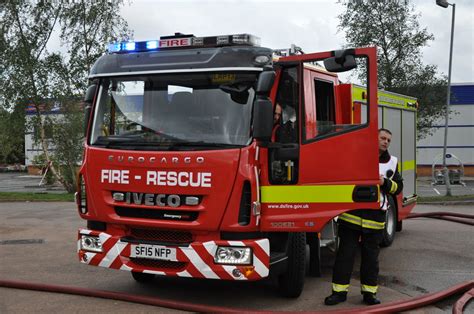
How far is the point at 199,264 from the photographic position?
492 cm

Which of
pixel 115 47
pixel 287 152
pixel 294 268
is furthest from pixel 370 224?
pixel 115 47

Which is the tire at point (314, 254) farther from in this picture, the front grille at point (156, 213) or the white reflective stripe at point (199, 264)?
the front grille at point (156, 213)

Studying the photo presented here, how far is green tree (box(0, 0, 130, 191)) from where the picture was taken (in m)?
20.0

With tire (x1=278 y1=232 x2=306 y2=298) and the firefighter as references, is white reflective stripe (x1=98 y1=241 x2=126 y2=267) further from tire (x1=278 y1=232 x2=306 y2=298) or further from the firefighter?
the firefighter

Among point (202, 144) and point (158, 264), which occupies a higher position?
point (202, 144)

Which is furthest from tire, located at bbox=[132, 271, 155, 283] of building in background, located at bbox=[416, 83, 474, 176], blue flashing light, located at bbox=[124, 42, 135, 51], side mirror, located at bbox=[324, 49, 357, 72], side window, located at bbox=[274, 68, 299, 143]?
building in background, located at bbox=[416, 83, 474, 176]

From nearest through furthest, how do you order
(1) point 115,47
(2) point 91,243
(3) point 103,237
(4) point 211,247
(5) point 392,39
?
(4) point 211,247 < (3) point 103,237 < (2) point 91,243 < (1) point 115,47 < (5) point 392,39

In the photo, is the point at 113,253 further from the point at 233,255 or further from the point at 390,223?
the point at 390,223

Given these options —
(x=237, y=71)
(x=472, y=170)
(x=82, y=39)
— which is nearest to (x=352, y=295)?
(x=237, y=71)

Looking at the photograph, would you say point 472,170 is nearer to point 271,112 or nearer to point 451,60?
point 451,60

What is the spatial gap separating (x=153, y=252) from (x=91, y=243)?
75 cm

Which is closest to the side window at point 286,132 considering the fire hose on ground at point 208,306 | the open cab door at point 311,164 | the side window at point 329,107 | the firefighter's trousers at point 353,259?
the open cab door at point 311,164

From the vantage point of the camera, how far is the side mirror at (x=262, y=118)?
4.77 m

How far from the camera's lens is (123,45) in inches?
219
